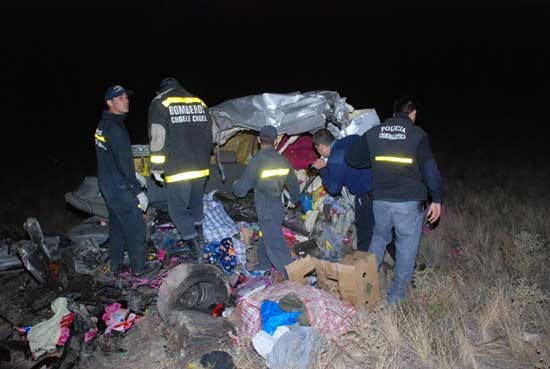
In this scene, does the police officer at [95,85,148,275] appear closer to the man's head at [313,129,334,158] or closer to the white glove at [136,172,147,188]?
the white glove at [136,172,147,188]

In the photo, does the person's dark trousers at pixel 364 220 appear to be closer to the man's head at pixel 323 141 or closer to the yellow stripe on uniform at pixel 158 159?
the man's head at pixel 323 141

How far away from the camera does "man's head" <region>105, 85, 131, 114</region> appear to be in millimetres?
5105

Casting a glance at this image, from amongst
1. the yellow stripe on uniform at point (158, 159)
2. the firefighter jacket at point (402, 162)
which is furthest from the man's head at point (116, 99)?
the firefighter jacket at point (402, 162)

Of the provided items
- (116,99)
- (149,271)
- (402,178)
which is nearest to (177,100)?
(116,99)

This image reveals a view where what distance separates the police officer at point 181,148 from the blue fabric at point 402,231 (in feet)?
7.22

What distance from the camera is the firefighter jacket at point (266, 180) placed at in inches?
203

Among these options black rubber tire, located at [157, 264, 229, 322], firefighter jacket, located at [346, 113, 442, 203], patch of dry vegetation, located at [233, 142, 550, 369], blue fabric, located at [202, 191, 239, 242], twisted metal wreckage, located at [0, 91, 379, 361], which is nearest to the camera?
patch of dry vegetation, located at [233, 142, 550, 369]

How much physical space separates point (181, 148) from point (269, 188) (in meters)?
1.16

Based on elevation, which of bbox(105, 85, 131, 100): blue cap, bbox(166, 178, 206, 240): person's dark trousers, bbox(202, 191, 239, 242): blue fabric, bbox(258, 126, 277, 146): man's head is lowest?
bbox(202, 191, 239, 242): blue fabric

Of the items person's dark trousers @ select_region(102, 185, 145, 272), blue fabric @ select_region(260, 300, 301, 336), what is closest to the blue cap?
person's dark trousers @ select_region(102, 185, 145, 272)

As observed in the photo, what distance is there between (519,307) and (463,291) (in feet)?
1.92

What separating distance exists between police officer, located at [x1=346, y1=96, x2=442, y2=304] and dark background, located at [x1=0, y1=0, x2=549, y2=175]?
923 centimetres

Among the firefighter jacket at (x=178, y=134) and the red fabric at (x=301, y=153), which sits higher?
the firefighter jacket at (x=178, y=134)

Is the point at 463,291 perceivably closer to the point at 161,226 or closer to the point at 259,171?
the point at 259,171
